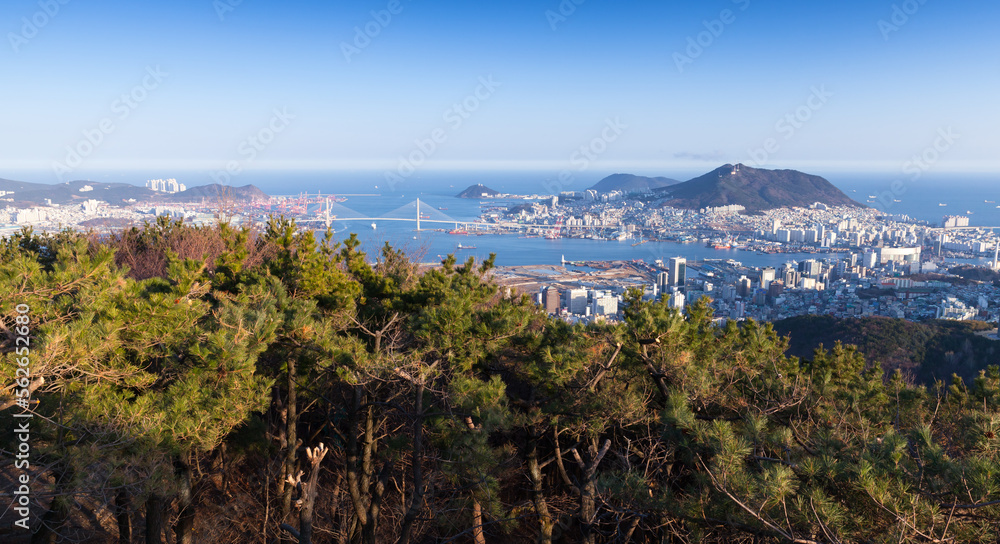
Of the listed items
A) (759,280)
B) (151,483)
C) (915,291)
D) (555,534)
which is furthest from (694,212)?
(151,483)

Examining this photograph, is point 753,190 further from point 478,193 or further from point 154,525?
point 154,525

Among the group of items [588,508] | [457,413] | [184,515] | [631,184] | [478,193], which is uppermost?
[631,184]

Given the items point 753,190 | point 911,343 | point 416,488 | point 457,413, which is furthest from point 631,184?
point 416,488

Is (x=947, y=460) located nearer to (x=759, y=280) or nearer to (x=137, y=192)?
(x=759, y=280)

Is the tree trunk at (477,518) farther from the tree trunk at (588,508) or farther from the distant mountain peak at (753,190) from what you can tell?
the distant mountain peak at (753,190)

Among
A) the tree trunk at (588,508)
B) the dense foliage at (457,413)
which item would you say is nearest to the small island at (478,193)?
the dense foliage at (457,413)
